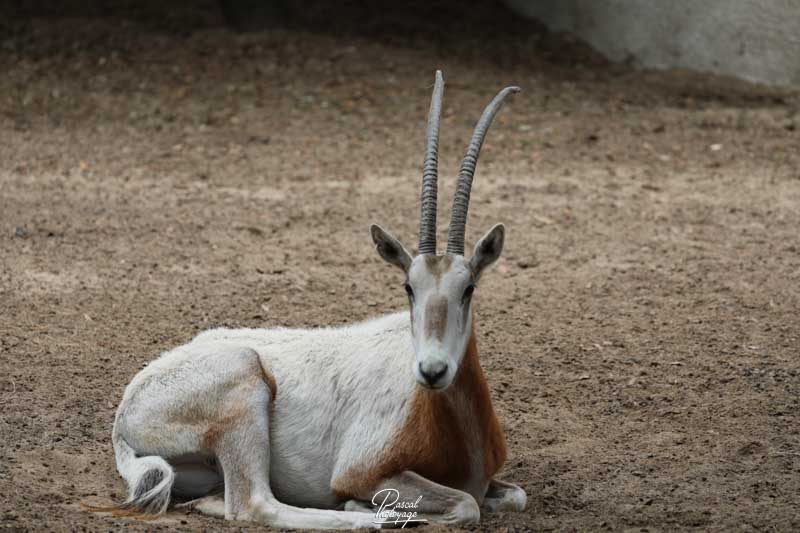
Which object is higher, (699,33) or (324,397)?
(699,33)

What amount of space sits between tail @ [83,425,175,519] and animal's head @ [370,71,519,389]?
4.81 ft

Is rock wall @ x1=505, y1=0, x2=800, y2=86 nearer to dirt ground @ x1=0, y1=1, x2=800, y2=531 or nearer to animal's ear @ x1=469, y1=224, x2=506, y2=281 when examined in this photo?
dirt ground @ x1=0, y1=1, x2=800, y2=531

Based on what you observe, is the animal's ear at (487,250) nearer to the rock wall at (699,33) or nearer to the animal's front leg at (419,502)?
the animal's front leg at (419,502)

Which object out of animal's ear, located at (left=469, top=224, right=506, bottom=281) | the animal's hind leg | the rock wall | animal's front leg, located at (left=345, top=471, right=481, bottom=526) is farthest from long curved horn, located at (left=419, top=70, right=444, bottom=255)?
the rock wall

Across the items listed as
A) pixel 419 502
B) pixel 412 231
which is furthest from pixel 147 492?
pixel 412 231

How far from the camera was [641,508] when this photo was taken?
5.95 m

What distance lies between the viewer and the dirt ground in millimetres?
6664

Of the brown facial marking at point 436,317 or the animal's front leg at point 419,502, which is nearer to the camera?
the brown facial marking at point 436,317

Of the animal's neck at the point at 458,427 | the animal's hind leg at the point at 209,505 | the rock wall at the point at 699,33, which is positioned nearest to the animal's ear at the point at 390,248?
the animal's neck at the point at 458,427

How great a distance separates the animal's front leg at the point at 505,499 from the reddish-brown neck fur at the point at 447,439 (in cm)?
8

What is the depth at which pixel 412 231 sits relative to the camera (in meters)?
10.8

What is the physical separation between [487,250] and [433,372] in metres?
0.86

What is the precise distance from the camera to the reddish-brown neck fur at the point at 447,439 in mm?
5895

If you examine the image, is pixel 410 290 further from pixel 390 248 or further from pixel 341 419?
pixel 341 419
